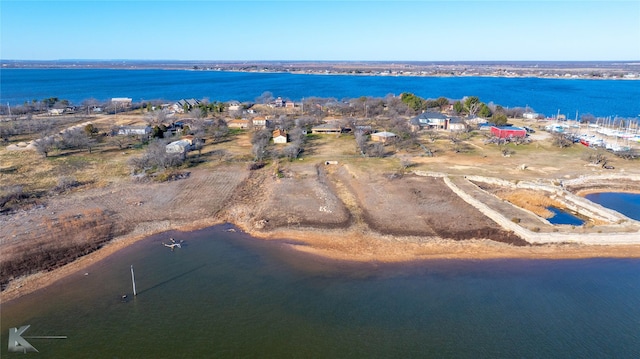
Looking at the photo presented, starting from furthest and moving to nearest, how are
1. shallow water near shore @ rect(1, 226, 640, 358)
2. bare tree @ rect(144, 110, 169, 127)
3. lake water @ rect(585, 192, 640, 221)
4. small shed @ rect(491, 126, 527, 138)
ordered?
bare tree @ rect(144, 110, 169, 127) → small shed @ rect(491, 126, 527, 138) → lake water @ rect(585, 192, 640, 221) → shallow water near shore @ rect(1, 226, 640, 358)

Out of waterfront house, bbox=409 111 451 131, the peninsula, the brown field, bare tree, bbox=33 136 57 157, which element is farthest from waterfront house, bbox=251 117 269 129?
bare tree, bbox=33 136 57 157

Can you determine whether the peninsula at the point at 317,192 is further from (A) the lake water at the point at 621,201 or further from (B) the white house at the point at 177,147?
(A) the lake water at the point at 621,201

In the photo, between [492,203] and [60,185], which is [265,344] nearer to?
[492,203]

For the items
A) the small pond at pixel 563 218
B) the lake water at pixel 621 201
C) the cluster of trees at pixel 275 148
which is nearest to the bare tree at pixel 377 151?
the cluster of trees at pixel 275 148

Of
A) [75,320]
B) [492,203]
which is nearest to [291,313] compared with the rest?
[75,320]

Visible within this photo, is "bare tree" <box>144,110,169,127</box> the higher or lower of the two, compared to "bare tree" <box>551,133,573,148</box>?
higher

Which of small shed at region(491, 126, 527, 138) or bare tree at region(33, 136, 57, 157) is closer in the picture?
bare tree at region(33, 136, 57, 157)

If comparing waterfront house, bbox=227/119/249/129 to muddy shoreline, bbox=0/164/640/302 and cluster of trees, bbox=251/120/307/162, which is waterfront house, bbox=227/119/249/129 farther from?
muddy shoreline, bbox=0/164/640/302
